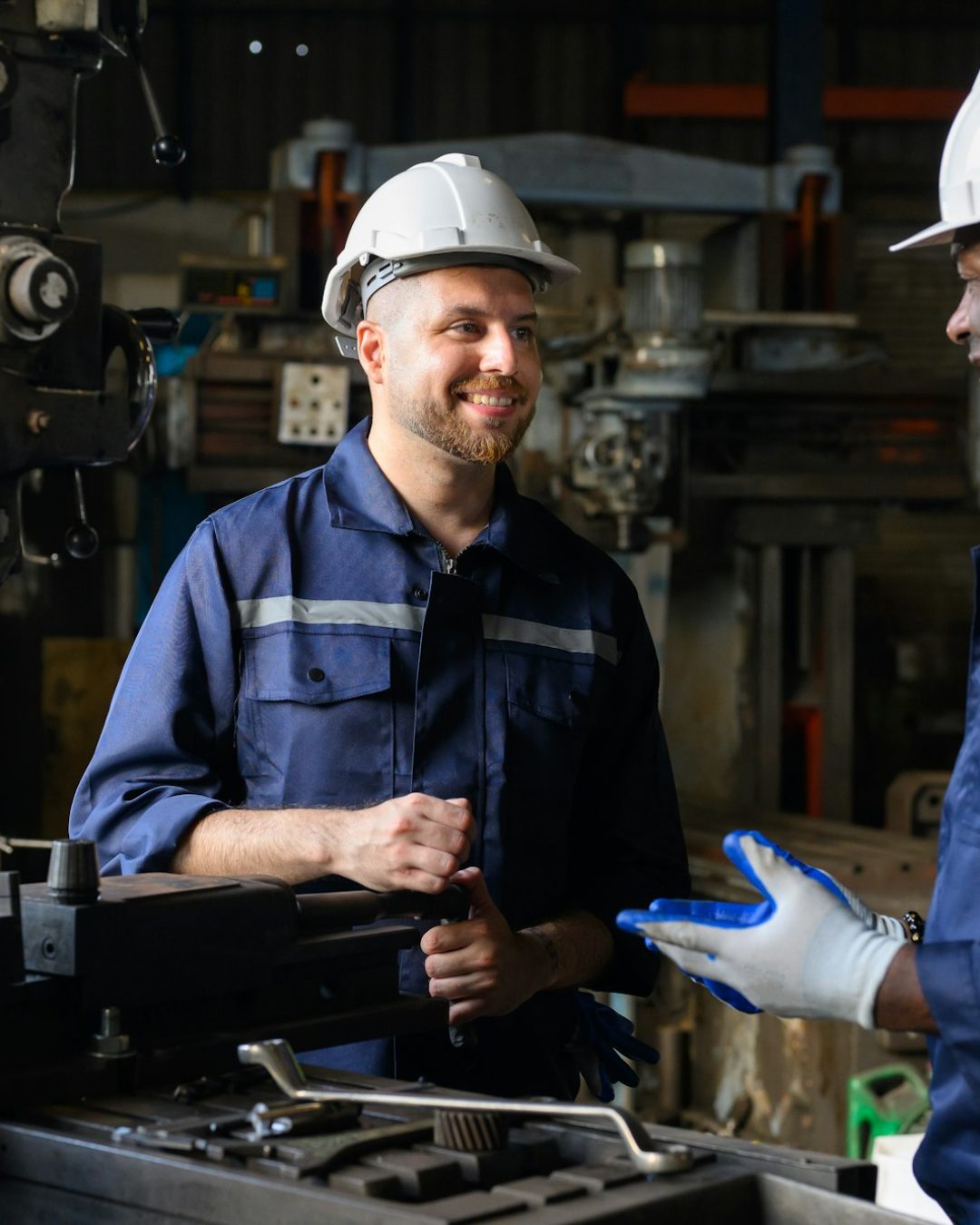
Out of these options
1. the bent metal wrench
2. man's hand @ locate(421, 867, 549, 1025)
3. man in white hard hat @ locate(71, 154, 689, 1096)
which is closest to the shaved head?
man in white hard hat @ locate(71, 154, 689, 1096)

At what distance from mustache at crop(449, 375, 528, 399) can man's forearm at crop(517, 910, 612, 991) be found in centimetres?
53

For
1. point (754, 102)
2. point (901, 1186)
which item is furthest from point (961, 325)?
point (754, 102)

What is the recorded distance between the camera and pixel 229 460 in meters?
4.30

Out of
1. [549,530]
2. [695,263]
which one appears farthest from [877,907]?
[549,530]

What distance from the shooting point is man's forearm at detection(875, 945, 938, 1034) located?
110 cm

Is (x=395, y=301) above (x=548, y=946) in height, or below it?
above

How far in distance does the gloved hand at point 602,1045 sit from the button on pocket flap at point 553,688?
299mm

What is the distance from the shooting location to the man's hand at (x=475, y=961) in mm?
1471

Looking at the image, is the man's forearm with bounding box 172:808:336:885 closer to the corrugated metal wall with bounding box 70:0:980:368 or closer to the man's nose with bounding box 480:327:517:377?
the man's nose with bounding box 480:327:517:377

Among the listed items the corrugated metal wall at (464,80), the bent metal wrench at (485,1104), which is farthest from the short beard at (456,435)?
the corrugated metal wall at (464,80)

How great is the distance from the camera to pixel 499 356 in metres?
1.65

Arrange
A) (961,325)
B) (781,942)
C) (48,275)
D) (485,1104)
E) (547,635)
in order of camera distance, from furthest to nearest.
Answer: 1. (547,635)
2. (48,275)
3. (961,325)
4. (781,942)
5. (485,1104)

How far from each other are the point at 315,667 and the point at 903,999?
2.35ft

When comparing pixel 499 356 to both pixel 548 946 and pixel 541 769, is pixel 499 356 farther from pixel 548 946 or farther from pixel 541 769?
pixel 548 946
